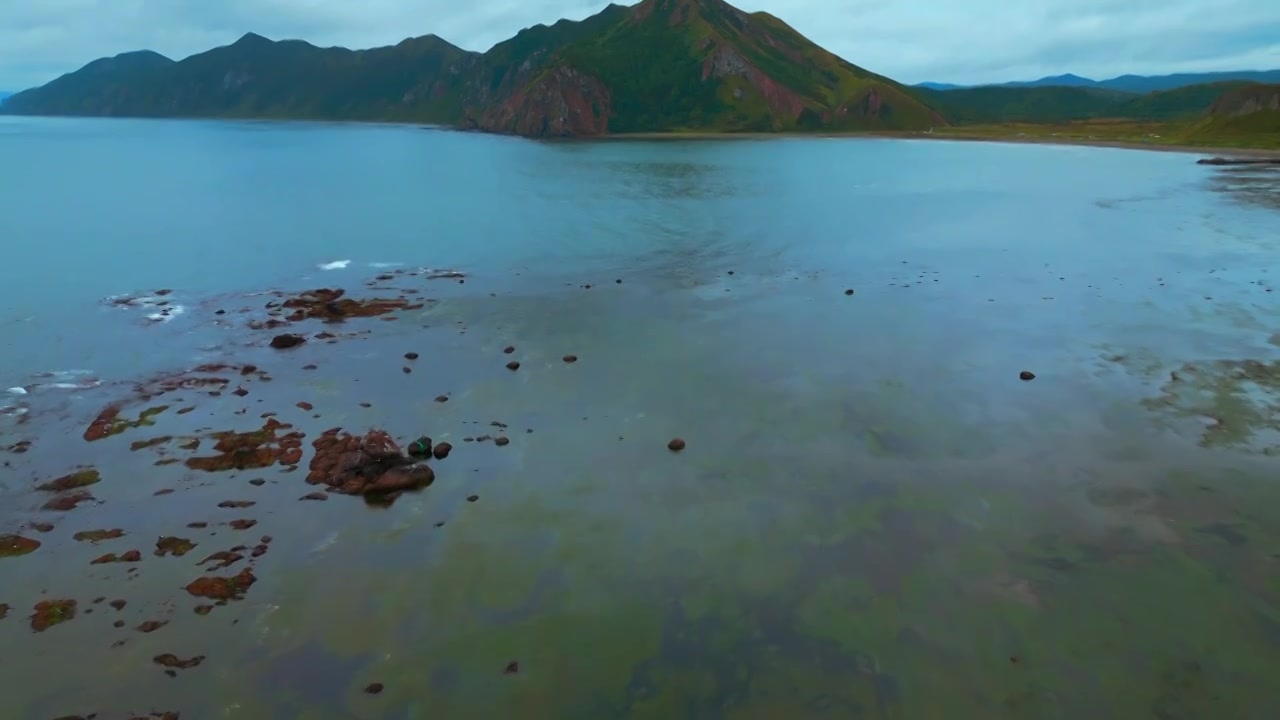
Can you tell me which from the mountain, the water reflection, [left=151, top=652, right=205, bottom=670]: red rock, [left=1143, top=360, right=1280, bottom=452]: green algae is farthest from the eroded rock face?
the mountain

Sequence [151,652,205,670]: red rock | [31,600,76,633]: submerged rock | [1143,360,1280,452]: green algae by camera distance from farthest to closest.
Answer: [1143,360,1280,452]: green algae
[31,600,76,633]: submerged rock
[151,652,205,670]: red rock

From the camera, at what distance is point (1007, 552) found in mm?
21375

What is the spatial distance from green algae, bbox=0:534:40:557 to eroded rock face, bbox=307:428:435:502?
784 centimetres

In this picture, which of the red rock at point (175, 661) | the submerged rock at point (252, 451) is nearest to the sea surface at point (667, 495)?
the red rock at point (175, 661)

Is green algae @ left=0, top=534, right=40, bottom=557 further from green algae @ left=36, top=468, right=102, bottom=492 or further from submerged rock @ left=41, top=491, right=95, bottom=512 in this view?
green algae @ left=36, top=468, right=102, bottom=492

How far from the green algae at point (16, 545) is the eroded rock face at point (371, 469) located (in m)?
7.84

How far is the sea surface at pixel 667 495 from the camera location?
17281 millimetres

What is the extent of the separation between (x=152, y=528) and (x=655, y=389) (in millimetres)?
19873

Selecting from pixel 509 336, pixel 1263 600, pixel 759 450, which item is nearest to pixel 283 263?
pixel 509 336

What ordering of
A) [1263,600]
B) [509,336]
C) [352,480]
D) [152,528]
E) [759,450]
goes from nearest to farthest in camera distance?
[1263,600] < [152,528] < [352,480] < [759,450] < [509,336]

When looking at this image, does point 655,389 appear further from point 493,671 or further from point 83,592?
point 83,592

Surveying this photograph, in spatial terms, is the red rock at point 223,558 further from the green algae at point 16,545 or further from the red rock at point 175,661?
the green algae at point 16,545

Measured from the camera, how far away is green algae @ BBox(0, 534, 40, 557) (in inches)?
869

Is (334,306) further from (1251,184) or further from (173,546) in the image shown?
(1251,184)
